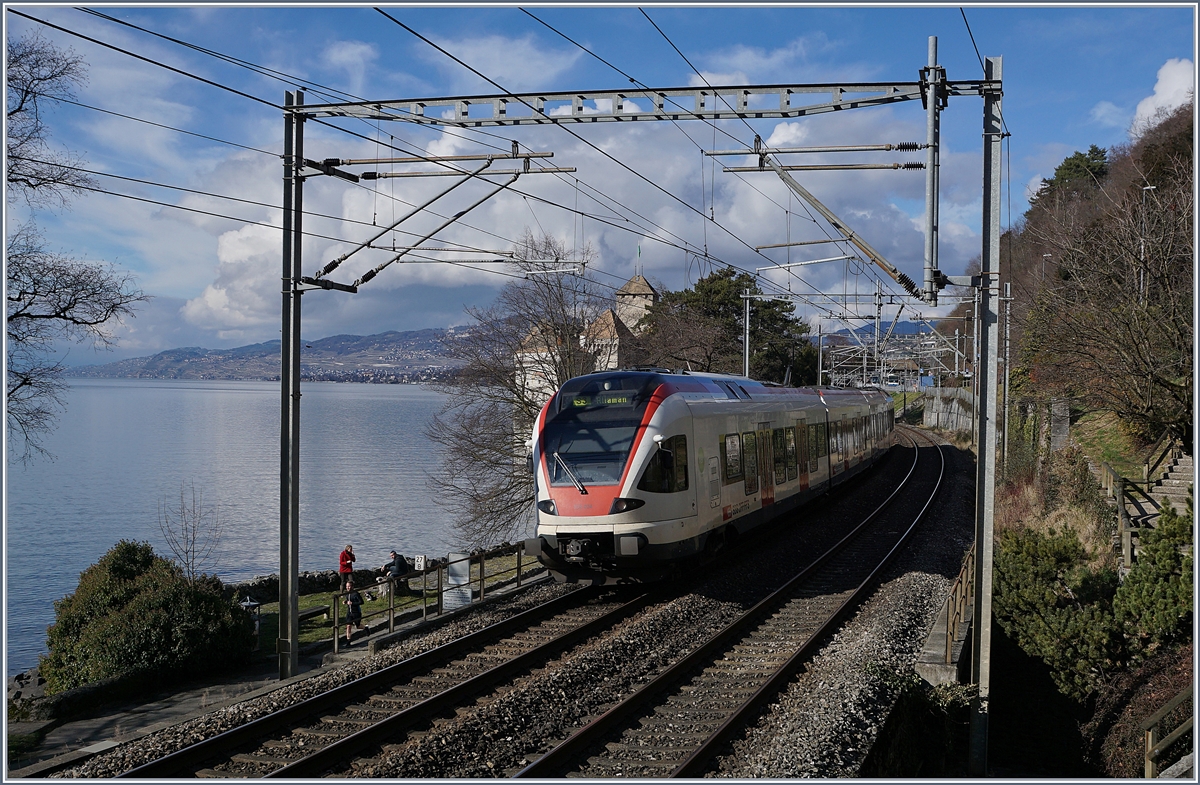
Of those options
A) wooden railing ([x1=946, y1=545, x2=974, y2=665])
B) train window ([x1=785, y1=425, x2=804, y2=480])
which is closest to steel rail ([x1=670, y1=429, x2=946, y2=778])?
wooden railing ([x1=946, y1=545, x2=974, y2=665])

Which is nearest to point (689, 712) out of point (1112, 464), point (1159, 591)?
point (1159, 591)

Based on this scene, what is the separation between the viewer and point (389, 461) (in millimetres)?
70062

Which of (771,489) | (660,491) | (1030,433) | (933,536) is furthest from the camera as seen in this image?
(1030,433)

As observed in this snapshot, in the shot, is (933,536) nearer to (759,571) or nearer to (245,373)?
(759,571)

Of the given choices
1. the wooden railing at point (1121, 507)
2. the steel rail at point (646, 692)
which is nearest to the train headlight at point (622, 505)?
the steel rail at point (646, 692)

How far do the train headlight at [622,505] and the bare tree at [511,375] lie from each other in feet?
62.1

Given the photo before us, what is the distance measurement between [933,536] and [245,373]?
16658cm

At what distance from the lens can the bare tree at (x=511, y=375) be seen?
32094 millimetres

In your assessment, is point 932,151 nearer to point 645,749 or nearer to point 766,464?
point 645,749

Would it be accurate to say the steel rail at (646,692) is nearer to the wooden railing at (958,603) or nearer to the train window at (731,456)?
the train window at (731,456)

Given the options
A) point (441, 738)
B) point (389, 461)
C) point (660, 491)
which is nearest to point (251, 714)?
point (441, 738)

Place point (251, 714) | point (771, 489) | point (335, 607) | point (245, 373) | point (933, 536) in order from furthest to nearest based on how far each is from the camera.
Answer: point (245, 373) → point (933, 536) → point (771, 489) → point (335, 607) → point (251, 714)

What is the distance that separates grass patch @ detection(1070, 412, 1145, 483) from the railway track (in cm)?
1790

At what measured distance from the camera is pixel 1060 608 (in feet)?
51.3
